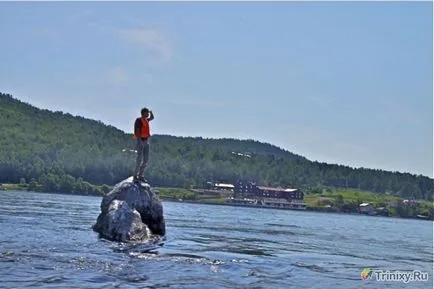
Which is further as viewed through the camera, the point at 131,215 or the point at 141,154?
the point at 141,154

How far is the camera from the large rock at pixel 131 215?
29.6 m

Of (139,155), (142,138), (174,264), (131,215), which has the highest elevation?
(142,138)

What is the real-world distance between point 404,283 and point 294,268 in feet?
12.9

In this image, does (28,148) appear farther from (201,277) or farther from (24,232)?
(201,277)

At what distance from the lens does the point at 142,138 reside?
1256 inches

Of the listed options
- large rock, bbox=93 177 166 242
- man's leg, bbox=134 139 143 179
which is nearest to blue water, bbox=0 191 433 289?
large rock, bbox=93 177 166 242

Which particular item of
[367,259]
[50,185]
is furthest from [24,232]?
[50,185]

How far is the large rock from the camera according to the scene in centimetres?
2959

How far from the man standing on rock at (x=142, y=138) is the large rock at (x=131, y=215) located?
646mm

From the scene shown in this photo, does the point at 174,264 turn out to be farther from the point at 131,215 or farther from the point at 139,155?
the point at 139,155

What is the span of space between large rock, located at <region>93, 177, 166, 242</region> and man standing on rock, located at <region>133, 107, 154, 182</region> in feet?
2.12

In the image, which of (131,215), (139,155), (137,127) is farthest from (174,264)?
(137,127)

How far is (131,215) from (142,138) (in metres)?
3.84

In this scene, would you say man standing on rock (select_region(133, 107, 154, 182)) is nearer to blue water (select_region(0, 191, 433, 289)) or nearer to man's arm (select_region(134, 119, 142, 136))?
man's arm (select_region(134, 119, 142, 136))
